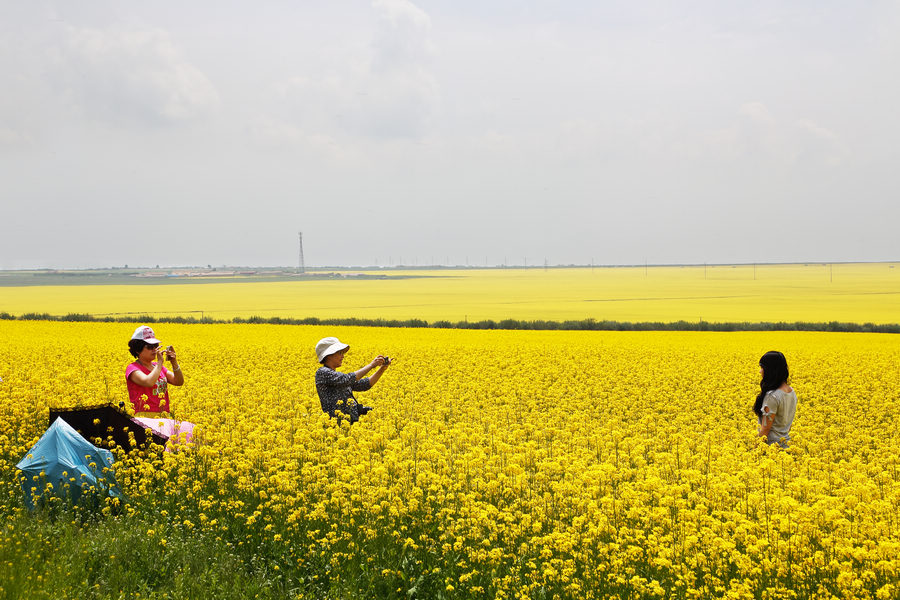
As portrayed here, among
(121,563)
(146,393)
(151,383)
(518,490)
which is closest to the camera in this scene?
(121,563)

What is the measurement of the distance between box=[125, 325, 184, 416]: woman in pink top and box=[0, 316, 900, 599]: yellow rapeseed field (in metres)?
0.75

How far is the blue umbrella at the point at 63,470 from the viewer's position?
6742 mm

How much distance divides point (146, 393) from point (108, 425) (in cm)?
63

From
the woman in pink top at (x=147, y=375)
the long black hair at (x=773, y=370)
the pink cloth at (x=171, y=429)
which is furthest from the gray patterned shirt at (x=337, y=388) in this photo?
the long black hair at (x=773, y=370)

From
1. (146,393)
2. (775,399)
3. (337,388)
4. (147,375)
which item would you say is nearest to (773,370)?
(775,399)

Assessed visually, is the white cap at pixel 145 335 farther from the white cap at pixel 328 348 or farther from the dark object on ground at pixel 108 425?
the white cap at pixel 328 348

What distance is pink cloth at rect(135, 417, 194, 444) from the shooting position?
7856 mm

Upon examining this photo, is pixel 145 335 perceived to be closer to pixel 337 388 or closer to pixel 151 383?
pixel 151 383

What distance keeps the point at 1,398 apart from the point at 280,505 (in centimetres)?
677

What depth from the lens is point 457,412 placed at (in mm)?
11438

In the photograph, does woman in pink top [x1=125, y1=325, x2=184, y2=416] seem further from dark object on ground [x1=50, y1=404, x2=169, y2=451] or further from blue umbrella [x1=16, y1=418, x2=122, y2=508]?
blue umbrella [x1=16, y1=418, x2=122, y2=508]

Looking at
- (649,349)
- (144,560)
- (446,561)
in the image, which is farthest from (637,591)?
(649,349)

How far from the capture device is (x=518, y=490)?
640 centimetres

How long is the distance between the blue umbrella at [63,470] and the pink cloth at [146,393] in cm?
100
